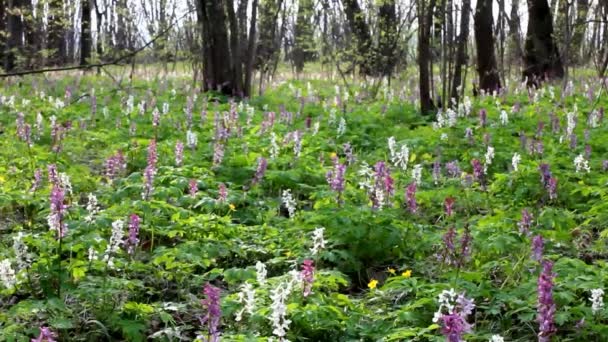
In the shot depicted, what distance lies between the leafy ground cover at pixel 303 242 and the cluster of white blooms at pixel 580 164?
4 cm

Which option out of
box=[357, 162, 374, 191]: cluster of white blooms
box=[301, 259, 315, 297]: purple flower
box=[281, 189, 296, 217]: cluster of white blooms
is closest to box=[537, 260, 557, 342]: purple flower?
box=[301, 259, 315, 297]: purple flower

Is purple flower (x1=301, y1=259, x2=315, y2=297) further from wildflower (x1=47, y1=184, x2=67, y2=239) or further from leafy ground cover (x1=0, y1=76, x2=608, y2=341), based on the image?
wildflower (x1=47, y1=184, x2=67, y2=239)

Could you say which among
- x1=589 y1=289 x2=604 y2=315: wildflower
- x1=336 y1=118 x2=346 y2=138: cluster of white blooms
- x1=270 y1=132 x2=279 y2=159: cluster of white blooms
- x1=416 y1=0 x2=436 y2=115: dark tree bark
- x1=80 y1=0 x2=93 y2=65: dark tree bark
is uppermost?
x1=80 y1=0 x2=93 y2=65: dark tree bark

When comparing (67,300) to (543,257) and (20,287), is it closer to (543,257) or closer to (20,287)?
A: (20,287)

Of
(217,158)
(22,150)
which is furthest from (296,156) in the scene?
(22,150)

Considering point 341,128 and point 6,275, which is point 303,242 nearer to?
point 6,275

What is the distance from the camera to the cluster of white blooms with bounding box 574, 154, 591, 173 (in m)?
6.30

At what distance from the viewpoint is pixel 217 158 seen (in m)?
7.20

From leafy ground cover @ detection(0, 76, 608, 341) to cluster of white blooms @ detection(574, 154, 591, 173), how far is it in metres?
Result: 0.04

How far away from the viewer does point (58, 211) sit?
152 inches

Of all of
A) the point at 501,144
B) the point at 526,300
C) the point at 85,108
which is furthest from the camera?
the point at 85,108

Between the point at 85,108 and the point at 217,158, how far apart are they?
5.67 meters

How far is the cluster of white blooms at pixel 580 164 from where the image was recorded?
630cm

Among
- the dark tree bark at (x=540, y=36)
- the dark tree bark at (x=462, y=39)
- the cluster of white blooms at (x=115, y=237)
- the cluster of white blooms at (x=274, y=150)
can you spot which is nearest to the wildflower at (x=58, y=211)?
the cluster of white blooms at (x=115, y=237)
